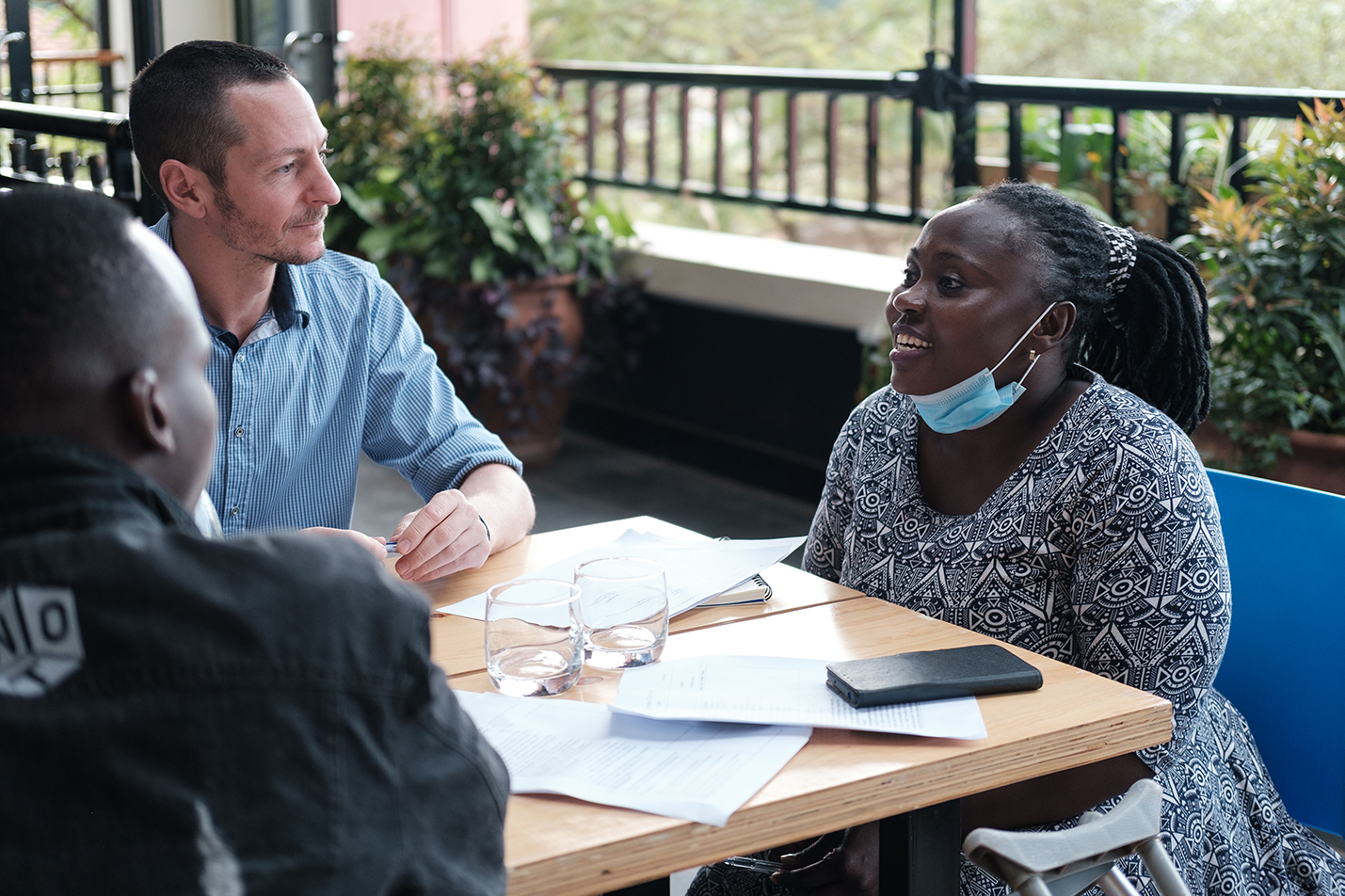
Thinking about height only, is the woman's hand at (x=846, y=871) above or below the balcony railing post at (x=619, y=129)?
below

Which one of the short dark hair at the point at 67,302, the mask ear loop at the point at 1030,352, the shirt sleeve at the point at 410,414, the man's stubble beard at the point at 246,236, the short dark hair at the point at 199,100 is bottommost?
the shirt sleeve at the point at 410,414

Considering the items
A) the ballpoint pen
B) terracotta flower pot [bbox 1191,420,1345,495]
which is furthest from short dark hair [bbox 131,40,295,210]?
terracotta flower pot [bbox 1191,420,1345,495]

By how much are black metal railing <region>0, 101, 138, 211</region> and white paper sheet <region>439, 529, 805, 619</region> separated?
0.97 metres

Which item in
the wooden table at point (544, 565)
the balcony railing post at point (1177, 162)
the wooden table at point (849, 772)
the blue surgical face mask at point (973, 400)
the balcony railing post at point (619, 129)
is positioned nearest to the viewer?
the wooden table at point (849, 772)

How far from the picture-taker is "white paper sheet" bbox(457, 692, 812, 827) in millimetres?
1068

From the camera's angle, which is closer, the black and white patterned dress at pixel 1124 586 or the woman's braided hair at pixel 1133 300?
the black and white patterned dress at pixel 1124 586

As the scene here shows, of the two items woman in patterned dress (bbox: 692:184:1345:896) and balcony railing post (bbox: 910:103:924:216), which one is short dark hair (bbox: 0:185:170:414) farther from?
balcony railing post (bbox: 910:103:924:216)

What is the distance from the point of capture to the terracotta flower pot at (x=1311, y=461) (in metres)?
3.01

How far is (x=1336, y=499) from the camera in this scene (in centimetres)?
167

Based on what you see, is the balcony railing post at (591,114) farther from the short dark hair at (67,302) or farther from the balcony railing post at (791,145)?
the short dark hair at (67,302)

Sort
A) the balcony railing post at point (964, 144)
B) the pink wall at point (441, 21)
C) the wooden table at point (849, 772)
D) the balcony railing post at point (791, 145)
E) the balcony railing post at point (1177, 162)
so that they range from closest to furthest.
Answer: the wooden table at point (849, 772), the balcony railing post at point (1177, 162), the balcony railing post at point (964, 144), the balcony railing post at point (791, 145), the pink wall at point (441, 21)

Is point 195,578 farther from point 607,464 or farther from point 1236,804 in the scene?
point 607,464

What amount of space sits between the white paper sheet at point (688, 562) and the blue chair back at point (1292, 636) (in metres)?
0.59

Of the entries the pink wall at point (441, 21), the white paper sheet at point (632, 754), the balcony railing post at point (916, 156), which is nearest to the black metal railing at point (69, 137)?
the white paper sheet at point (632, 754)
